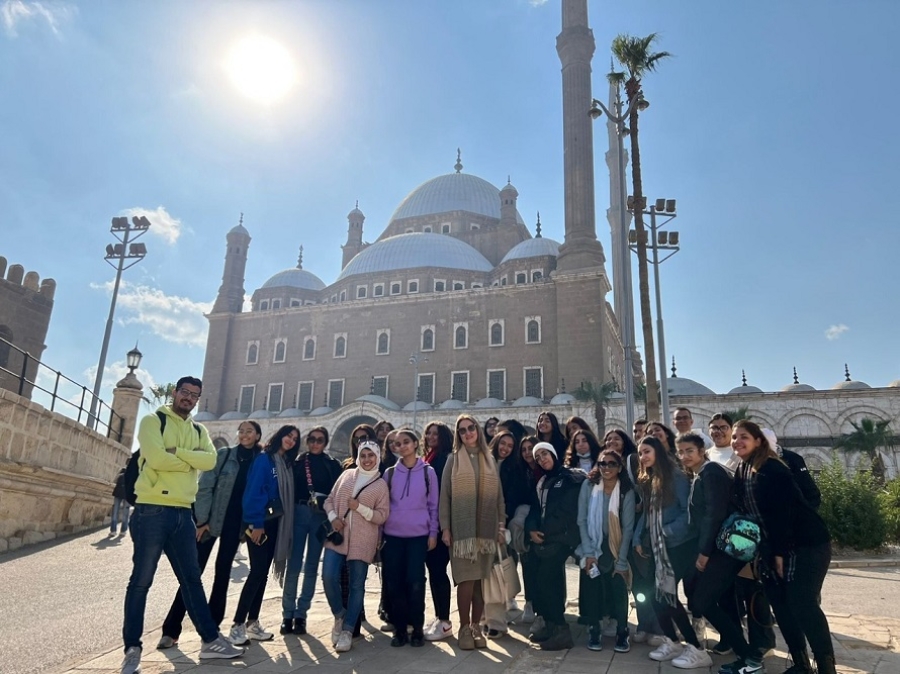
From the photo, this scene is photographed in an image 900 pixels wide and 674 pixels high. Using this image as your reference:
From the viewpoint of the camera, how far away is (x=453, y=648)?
14.2ft

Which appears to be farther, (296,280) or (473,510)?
(296,280)

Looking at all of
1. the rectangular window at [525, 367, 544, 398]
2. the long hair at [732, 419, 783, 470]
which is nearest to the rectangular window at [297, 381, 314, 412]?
the rectangular window at [525, 367, 544, 398]

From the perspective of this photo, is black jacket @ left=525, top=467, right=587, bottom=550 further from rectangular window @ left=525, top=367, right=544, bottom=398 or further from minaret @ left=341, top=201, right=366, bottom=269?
minaret @ left=341, top=201, right=366, bottom=269

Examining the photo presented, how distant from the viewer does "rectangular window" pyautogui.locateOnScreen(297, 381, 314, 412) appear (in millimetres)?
37328

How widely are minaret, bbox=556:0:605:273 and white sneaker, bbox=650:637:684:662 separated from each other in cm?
2852

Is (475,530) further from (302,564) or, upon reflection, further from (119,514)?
(119,514)

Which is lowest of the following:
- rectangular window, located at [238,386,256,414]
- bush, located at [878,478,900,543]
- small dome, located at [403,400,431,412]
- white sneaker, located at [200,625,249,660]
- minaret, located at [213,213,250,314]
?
white sneaker, located at [200,625,249,660]

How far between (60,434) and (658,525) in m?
9.37

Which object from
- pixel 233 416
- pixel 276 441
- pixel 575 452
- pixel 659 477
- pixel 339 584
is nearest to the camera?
pixel 659 477

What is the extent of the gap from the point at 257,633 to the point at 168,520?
128 cm

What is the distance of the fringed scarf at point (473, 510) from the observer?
4.50 meters

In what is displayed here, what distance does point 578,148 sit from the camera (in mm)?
31312

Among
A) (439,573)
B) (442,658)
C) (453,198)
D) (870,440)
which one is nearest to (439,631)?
(439,573)

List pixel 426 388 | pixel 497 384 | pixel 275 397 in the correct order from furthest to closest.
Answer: pixel 275 397
pixel 426 388
pixel 497 384
